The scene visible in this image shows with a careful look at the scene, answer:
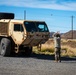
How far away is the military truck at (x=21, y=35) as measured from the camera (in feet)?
80.8

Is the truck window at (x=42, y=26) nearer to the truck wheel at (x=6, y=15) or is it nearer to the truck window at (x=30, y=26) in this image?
the truck window at (x=30, y=26)

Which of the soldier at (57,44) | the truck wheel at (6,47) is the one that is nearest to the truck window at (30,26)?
the truck wheel at (6,47)

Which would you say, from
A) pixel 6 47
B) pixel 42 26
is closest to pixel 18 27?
pixel 42 26

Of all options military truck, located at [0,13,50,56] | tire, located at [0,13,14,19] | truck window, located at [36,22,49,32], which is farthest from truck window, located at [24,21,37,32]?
tire, located at [0,13,14,19]

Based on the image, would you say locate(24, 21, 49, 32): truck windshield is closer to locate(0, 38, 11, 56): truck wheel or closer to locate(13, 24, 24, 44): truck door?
locate(13, 24, 24, 44): truck door

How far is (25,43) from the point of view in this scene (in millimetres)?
25203

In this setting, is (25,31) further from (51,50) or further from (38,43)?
(51,50)

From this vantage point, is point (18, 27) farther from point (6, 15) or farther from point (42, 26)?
point (6, 15)

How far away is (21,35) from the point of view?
81.5ft

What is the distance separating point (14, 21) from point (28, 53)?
295 centimetres

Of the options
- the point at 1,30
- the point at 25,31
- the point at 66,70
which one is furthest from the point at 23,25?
the point at 66,70

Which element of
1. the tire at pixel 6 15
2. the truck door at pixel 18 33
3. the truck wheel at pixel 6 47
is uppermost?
the tire at pixel 6 15

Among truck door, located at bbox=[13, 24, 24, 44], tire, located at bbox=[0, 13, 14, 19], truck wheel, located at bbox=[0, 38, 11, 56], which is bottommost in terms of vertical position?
truck wheel, located at bbox=[0, 38, 11, 56]

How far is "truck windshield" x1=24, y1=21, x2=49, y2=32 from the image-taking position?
24731 mm
